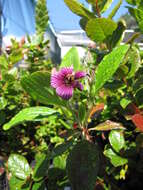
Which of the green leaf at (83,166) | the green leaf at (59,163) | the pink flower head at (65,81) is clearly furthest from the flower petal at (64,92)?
the green leaf at (59,163)

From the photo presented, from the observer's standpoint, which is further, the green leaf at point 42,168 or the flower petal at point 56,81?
the green leaf at point 42,168

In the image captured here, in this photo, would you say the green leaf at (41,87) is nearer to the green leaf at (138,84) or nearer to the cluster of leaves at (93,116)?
the cluster of leaves at (93,116)

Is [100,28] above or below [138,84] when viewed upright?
above

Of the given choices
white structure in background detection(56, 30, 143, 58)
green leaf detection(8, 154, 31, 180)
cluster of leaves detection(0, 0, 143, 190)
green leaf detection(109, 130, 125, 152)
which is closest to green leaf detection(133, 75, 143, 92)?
cluster of leaves detection(0, 0, 143, 190)

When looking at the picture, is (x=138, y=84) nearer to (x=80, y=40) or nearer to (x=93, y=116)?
(x=93, y=116)

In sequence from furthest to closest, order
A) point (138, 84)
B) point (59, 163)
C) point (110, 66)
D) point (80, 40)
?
point (80, 40) < point (59, 163) < point (138, 84) < point (110, 66)

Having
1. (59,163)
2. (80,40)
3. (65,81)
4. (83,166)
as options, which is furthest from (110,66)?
(80,40)

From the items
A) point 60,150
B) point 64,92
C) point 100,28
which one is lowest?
point 60,150
